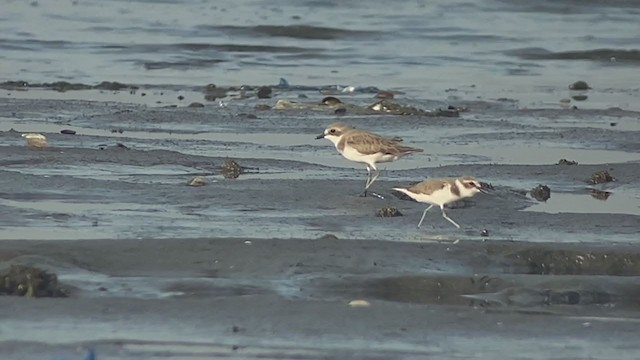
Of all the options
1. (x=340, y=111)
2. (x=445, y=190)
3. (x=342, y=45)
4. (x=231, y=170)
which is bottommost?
(x=342, y=45)

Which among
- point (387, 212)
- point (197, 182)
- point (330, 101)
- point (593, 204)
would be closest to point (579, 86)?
point (330, 101)

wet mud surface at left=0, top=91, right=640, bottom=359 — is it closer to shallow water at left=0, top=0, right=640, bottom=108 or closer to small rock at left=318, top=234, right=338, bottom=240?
small rock at left=318, top=234, right=338, bottom=240

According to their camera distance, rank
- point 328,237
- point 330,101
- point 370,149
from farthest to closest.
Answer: point 330,101, point 370,149, point 328,237

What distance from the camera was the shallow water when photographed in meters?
20.2

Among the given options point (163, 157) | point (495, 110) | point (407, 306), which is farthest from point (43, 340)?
point (495, 110)

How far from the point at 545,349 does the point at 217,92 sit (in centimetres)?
1134

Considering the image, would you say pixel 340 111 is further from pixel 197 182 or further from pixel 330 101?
pixel 197 182

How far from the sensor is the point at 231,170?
42.8 feet

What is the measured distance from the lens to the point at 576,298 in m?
8.98

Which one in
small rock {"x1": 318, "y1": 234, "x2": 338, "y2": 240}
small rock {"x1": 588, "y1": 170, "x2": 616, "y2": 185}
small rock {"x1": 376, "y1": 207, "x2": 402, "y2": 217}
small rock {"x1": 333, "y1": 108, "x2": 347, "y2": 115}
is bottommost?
small rock {"x1": 333, "y1": 108, "x2": 347, "y2": 115}

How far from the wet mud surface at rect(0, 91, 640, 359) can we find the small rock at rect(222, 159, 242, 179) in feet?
0.07

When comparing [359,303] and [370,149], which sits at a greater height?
[359,303]

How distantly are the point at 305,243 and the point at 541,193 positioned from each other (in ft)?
9.72

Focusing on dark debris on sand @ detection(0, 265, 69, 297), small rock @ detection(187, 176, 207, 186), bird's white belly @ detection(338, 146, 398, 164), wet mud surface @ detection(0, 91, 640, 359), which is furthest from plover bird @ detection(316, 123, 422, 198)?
dark debris on sand @ detection(0, 265, 69, 297)
